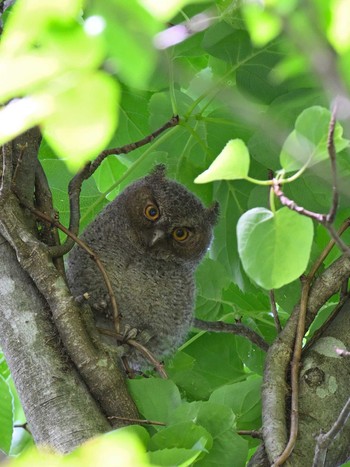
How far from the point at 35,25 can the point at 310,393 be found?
1441 millimetres

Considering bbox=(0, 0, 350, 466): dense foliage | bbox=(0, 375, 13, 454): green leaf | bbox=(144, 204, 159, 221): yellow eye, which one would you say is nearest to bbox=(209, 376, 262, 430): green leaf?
bbox=(0, 0, 350, 466): dense foliage

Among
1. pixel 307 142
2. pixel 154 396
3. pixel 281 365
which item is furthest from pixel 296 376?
pixel 307 142

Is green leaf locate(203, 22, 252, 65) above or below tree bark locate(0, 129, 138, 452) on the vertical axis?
above

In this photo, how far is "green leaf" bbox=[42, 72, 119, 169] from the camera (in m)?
0.69

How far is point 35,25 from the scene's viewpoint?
0.70 metres

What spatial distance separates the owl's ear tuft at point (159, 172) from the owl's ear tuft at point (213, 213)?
251 mm

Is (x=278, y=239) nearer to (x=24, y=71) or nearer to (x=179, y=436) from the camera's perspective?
(x=179, y=436)

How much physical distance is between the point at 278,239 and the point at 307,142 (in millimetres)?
184

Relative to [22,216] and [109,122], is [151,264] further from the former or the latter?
[109,122]

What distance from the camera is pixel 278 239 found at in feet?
4.32

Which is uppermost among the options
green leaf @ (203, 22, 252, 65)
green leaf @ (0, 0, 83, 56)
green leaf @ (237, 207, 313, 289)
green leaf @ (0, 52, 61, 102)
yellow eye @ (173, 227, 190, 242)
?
green leaf @ (203, 22, 252, 65)

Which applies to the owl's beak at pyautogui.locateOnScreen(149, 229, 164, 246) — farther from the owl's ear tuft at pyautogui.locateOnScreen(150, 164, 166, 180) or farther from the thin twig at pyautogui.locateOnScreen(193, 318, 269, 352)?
the thin twig at pyautogui.locateOnScreen(193, 318, 269, 352)

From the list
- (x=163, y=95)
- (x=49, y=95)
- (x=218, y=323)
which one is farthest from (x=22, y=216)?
(x=49, y=95)

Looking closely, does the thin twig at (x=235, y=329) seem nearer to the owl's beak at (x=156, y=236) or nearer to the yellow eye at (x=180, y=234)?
the owl's beak at (x=156, y=236)
